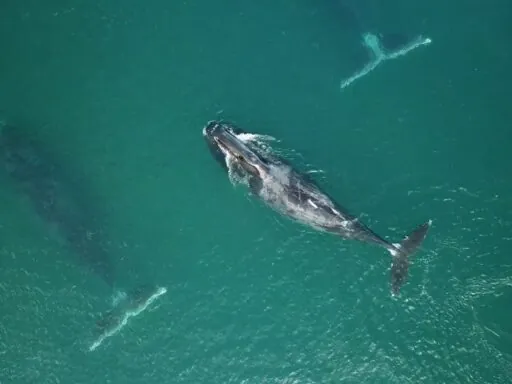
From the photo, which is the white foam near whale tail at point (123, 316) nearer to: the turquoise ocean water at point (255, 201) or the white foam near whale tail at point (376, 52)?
the turquoise ocean water at point (255, 201)

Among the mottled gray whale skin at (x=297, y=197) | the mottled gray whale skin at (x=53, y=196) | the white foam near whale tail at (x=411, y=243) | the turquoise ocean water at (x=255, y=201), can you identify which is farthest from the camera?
the mottled gray whale skin at (x=53, y=196)

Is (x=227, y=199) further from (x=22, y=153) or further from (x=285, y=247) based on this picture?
(x=22, y=153)

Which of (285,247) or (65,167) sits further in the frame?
(65,167)

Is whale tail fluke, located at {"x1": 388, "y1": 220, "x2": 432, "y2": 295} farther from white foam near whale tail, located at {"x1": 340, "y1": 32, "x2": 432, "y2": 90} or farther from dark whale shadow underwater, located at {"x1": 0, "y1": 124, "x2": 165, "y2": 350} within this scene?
dark whale shadow underwater, located at {"x1": 0, "y1": 124, "x2": 165, "y2": 350}

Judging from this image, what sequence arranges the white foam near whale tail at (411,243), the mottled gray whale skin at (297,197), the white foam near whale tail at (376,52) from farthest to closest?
1. the white foam near whale tail at (376,52)
2. the mottled gray whale skin at (297,197)
3. the white foam near whale tail at (411,243)

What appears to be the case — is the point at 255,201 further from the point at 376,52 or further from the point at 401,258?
the point at 376,52

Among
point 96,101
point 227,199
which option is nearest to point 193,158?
point 227,199

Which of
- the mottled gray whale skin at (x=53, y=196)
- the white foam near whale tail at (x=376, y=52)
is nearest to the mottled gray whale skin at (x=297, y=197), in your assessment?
the white foam near whale tail at (x=376, y=52)

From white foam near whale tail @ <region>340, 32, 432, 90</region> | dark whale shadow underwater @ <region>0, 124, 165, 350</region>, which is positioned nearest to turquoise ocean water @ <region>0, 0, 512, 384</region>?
white foam near whale tail @ <region>340, 32, 432, 90</region>
